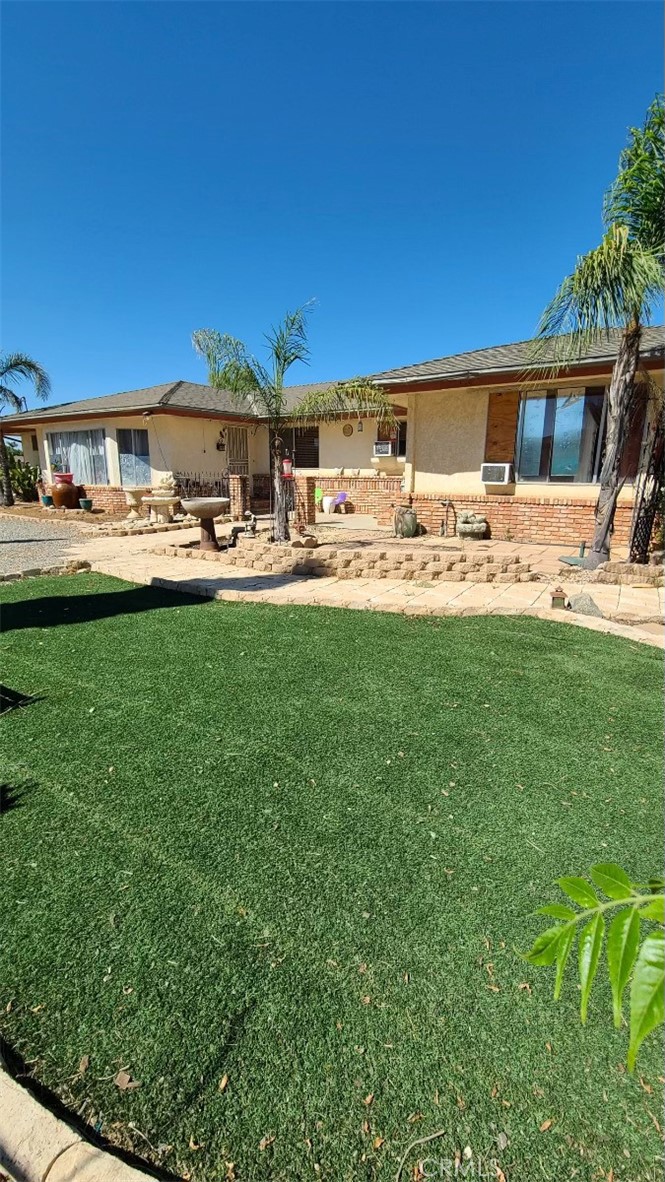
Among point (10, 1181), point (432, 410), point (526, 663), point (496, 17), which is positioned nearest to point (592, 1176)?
point (10, 1181)

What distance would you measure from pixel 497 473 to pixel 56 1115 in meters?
11.5

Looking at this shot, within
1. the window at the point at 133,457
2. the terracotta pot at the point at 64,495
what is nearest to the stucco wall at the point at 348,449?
the window at the point at 133,457

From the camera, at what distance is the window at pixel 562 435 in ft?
34.4

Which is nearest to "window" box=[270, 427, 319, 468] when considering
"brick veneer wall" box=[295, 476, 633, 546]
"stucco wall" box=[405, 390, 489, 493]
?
"brick veneer wall" box=[295, 476, 633, 546]

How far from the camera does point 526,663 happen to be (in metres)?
4.54

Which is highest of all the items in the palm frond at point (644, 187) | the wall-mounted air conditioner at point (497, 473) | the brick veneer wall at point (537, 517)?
the palm frond at point (644, 187)

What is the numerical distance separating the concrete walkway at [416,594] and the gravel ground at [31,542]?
5.02ft

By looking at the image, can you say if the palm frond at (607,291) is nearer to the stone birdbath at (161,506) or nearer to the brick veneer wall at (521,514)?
the brick veneer wall at (521,514)

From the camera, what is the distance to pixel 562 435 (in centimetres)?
1080

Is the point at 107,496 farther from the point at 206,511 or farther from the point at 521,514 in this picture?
the point at 521,514

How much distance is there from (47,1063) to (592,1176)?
149cm

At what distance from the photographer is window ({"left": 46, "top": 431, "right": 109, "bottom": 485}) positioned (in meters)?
18.4

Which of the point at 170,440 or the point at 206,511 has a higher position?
the point at 170,440

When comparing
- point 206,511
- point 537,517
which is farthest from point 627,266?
point 206,511
